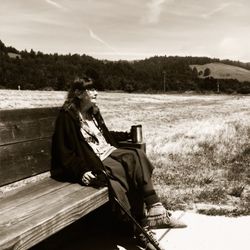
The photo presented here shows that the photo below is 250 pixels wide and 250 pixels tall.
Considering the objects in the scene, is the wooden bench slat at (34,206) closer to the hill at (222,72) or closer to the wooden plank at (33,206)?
the wooden plank at (33,206)

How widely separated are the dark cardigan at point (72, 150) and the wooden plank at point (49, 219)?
0.76ft

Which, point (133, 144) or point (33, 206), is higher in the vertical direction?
point (133, 144)

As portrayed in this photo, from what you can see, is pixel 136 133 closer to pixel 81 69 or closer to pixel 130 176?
pixel 130 176

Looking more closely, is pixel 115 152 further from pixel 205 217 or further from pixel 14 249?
pixel 14 249

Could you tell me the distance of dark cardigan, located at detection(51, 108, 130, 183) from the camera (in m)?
3.59

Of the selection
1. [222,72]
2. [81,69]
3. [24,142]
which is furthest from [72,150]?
[222,72]

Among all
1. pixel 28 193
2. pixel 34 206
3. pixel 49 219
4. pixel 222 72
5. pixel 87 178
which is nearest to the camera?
pixel 49 219

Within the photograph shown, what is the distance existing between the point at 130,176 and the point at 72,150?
560 millimetres

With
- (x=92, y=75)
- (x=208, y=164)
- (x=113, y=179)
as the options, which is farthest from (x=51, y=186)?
(x=208, y=164)

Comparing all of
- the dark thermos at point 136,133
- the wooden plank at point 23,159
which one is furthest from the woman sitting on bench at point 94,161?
the dark thermos at point 136,133

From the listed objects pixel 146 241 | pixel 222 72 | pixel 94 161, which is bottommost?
pixel 222 72

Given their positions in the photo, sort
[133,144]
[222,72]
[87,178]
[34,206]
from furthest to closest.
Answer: [222,72] < [133,144] < [87,178] < [34,206]

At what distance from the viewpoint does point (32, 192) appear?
3365 millimetres

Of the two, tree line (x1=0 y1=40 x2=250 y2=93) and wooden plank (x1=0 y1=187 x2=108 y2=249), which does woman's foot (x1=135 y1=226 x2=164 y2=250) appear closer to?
wooden plank (x1=0 y1=187 x2=108 y2=249)
